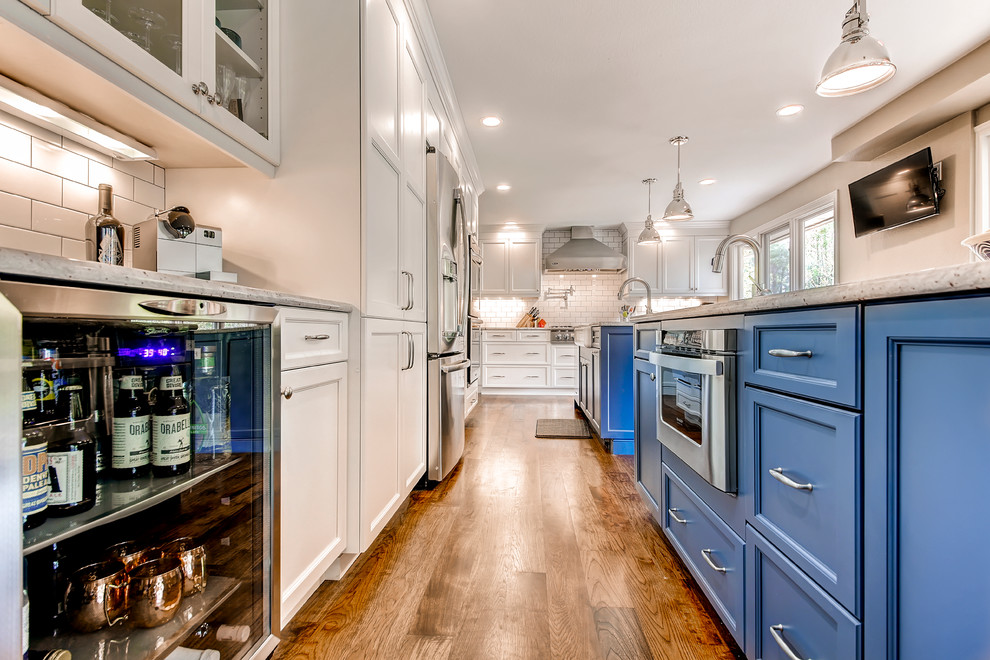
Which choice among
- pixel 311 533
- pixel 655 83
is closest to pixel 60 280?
pixel 311 533

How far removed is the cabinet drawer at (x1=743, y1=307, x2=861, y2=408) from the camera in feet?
2.52

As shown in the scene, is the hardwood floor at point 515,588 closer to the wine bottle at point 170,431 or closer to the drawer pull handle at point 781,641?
the drawer pull handle at point 781,641

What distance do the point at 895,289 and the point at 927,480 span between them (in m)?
0.27

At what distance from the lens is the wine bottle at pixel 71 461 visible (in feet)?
2.30

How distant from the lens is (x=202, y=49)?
4.13 feet

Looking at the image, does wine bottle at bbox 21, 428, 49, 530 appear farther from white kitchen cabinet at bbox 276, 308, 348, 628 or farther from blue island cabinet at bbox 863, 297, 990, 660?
blue island cabinet at bbox 863, 297, 990, 660

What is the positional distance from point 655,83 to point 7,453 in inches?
134

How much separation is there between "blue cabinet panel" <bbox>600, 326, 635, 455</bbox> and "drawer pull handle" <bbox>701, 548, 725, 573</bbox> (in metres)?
1.93

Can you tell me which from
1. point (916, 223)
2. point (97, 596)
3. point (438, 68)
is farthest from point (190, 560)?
point (916, 223)

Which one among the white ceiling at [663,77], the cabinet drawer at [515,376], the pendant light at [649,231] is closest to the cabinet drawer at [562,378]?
the cabinet drawer at [515,376]

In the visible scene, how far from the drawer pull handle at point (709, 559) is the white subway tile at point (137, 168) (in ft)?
7.09

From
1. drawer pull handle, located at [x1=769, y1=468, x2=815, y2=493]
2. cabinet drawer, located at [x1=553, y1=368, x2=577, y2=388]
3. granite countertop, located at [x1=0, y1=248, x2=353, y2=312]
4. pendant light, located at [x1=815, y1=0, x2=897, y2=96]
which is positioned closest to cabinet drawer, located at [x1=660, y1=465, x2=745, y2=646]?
drawer pull handle, located at [x1=769, y1=468, x2=815, y2=493]

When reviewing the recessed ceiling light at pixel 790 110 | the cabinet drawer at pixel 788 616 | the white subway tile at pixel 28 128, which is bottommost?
the cabinet drawer at pixel 788 616

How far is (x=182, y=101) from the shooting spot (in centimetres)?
121
